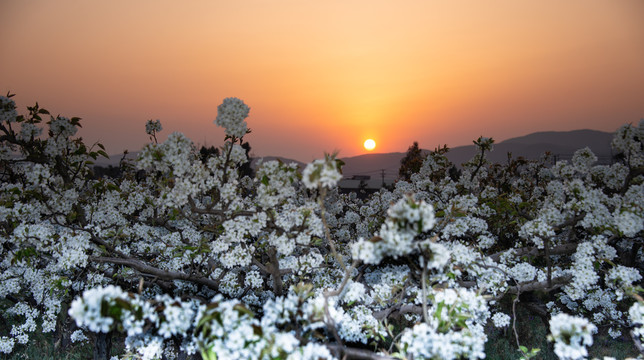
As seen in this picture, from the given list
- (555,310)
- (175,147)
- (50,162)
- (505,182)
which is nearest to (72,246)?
(50,162)

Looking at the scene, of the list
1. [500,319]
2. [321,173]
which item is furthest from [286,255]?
[500,319]

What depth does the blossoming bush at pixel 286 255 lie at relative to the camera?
261 cm

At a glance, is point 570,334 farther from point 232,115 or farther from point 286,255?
point 286,255

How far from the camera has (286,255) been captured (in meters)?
5.35

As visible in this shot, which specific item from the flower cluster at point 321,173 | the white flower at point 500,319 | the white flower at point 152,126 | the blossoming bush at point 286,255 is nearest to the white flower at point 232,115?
the blossoming bush at point 286,255

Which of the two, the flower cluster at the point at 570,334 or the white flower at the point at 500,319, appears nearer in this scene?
the flower cluster at the point at 570,334

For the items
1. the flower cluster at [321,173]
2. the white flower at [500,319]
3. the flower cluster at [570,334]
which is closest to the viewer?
the flower cluster at [570,334]

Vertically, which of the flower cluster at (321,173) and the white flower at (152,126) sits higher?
the white flower at (152,126)

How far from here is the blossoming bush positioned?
261 centimetres

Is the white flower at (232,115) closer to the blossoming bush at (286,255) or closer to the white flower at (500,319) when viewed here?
the blossoming bush at (286,255)

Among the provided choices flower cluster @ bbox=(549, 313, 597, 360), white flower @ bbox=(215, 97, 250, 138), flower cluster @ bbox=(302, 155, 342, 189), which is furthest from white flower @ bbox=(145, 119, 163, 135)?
Result: flower cluster @ bbox=(549, 313, 597, 360)

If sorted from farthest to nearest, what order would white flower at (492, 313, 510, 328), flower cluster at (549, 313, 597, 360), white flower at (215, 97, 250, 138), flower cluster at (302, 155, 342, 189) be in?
1. white flower at (492, 313, 510, 328)
2. white flower at (215, 97, 250, 138)
3. flower cluster at (302, 155, 342, 189)
4. flower cluster at (549, 313, 597, 360)

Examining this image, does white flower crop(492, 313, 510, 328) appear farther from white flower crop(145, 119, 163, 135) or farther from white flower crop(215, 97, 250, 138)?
white flower crop(145, 119, 163, 135)

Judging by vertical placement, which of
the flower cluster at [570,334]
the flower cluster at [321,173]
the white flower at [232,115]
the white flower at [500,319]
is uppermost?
the white flower at [232,115]
